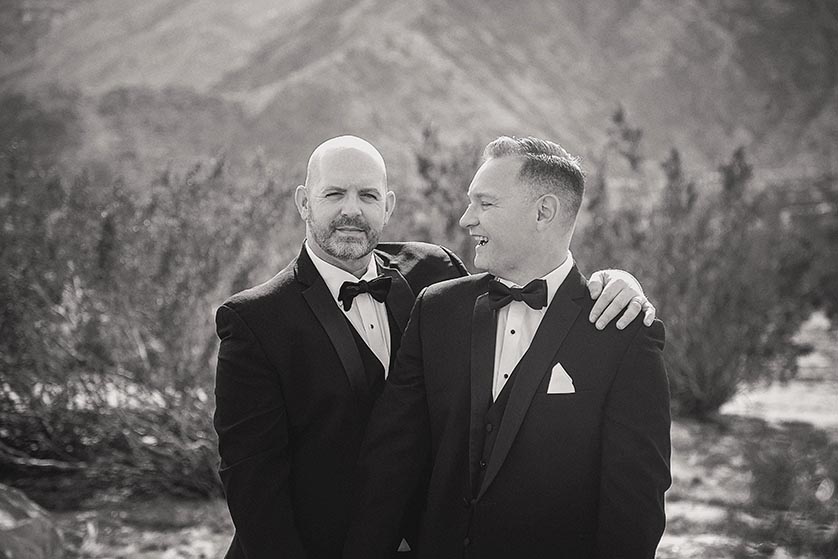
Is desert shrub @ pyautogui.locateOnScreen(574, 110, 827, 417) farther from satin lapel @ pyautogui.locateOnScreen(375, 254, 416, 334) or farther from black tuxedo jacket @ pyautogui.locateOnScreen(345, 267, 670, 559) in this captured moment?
black tuxedo jacket @ pyautogui.locateOnScreen(345, 267, 670, 559)

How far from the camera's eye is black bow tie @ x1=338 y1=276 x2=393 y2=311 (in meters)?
3.06

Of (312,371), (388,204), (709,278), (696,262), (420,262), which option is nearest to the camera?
(312,371)

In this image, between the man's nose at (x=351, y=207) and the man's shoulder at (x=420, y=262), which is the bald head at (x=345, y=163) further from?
the man's shoulder at (x=420, y=262)

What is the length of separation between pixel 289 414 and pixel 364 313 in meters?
0.43

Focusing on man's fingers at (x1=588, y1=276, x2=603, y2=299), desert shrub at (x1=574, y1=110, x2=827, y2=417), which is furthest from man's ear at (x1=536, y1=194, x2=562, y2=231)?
desert shrub at (x1=574, y1=110, x2=827, y2=417)

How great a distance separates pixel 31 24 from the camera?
2926 inches

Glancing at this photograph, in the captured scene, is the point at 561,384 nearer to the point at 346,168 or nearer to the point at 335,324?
the point at 335,324

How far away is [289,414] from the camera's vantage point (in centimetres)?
302

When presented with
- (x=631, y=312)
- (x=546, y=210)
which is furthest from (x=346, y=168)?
(x=631, y=312)

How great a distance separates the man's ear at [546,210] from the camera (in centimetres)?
270

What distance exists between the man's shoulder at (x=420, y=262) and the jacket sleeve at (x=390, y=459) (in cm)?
62

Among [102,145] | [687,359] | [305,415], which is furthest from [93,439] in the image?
[102,145]

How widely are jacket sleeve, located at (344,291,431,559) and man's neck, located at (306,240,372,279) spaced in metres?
0.43

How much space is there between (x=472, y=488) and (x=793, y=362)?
25.7 ft
